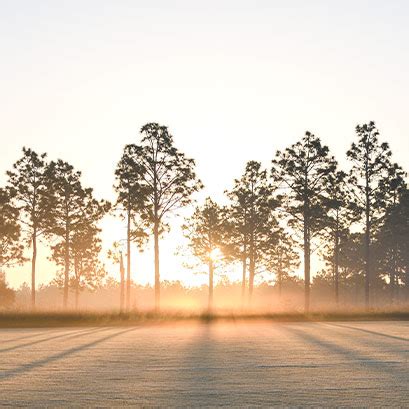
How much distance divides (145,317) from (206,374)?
2645 centimetres

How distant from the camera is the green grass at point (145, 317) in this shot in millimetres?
33525

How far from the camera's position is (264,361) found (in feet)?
41.9

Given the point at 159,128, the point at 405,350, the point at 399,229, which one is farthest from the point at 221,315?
the point at 399,229

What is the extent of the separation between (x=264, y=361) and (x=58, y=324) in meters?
21.6

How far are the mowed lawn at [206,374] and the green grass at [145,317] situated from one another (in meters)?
16.5

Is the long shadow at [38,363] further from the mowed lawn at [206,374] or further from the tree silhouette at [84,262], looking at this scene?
the tree silhouette at [84,262]

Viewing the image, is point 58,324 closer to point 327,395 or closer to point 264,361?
point 264,361

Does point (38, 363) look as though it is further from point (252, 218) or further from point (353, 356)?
point (252, 218)

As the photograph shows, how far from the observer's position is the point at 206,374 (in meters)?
10.7

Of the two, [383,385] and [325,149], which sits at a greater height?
[325,149]

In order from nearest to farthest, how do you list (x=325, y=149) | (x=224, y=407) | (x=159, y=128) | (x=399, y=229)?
(x=224, y=407) < (x=159, y=128) < (x=325, y=149) < (x=399, y=229)

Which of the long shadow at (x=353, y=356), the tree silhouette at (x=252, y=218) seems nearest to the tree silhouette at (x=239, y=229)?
the tree silhouette at (x=252, y=218)

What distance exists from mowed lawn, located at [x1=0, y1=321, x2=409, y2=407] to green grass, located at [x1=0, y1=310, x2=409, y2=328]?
1647 centimetres

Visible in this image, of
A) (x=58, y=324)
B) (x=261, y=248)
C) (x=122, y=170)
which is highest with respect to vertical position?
(x=122, y=170)
